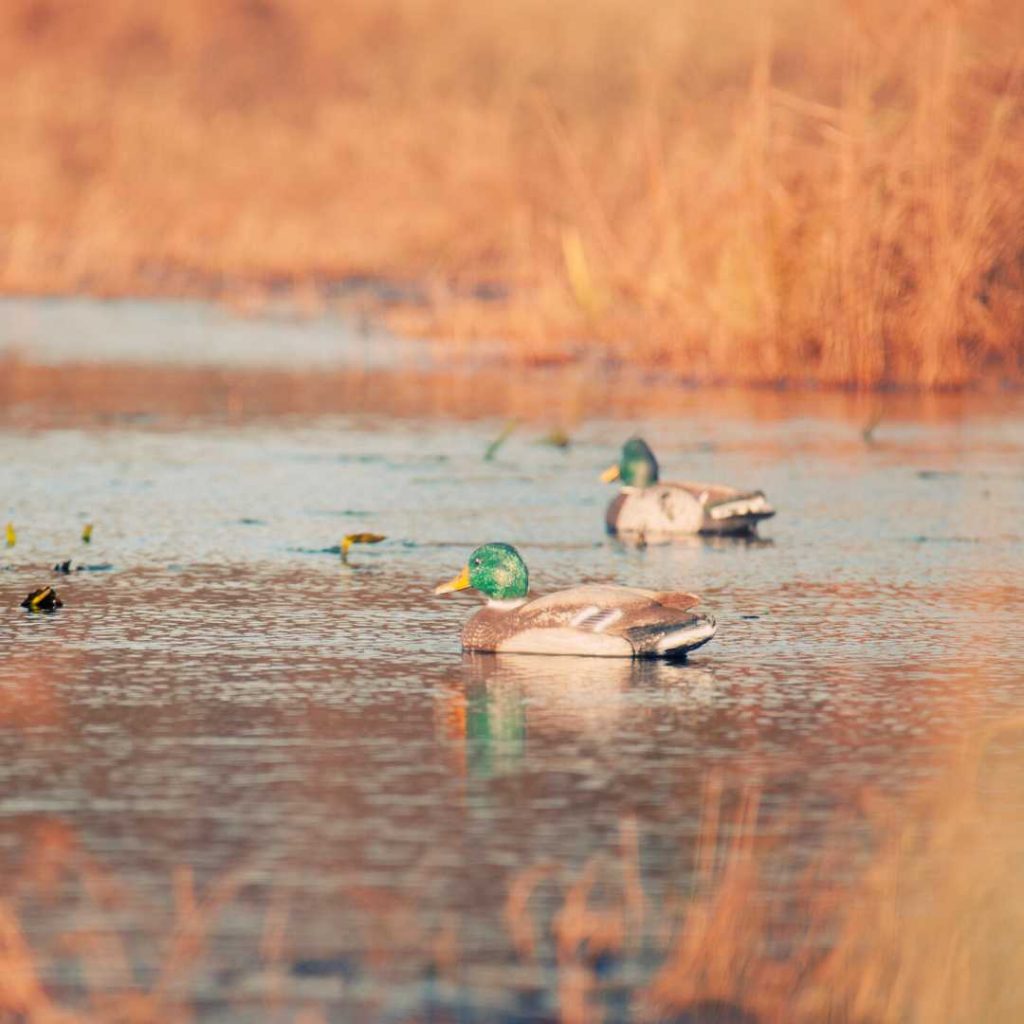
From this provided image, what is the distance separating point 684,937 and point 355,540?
6.41 m

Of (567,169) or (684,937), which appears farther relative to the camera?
(567,169)

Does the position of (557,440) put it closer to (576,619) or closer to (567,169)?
(567,169)

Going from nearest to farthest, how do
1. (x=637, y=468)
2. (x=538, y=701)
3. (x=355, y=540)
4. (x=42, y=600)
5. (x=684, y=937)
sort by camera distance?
1. (x=684, y=937)
2. (x=538, y=701)
3. (x=42, y=600)
4. (x=355, y=540)
5. (x=637, y=468)

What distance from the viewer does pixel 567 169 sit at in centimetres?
2233

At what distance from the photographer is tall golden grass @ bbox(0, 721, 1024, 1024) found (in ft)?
17.9

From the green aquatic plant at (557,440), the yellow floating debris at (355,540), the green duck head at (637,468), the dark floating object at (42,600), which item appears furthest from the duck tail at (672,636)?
the green aquatic plant at (557,440)

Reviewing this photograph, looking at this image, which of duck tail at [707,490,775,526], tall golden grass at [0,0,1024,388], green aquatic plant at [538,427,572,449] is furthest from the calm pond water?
tall golden grass at [0,0,1024,388]

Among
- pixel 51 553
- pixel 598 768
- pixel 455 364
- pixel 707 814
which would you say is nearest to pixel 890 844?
pixel 707 814

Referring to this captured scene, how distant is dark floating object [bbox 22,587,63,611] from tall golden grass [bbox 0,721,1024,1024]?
3.56 metres

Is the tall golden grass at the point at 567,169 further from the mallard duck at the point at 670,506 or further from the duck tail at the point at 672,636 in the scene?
the duck tail at the point at 672,636

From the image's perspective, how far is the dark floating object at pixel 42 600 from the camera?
10.4 m

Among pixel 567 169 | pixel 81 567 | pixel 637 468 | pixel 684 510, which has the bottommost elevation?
pixel 81 567

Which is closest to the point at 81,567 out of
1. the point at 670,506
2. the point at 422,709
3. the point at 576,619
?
the point at 670,506

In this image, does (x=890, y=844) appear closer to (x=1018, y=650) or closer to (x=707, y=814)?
(x=707, y=814)
